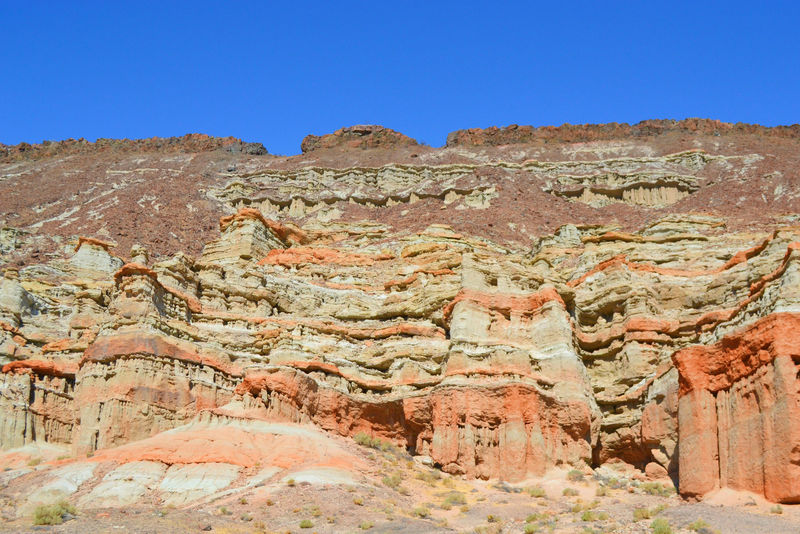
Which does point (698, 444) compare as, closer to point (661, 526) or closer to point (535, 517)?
point (661, 526)

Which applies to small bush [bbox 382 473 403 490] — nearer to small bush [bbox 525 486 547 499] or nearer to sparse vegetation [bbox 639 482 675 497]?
small bush [bbox 525 486 547 499]

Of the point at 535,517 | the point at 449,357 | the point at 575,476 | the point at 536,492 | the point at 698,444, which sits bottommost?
the point at 535,517

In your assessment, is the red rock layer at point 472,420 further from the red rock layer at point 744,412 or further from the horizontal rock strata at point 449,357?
the red rock layer at point 744,412

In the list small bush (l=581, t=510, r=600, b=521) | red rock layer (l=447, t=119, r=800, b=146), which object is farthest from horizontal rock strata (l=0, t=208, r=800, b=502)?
red rock layer (l=447, t=119, r=800, b=146)

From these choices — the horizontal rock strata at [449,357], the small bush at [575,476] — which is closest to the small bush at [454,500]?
the horizontal rock strata at [449,357]

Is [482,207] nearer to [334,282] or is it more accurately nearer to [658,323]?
[334,282]

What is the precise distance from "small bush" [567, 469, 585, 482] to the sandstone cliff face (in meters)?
0.98

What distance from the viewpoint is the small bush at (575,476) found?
3606 cm

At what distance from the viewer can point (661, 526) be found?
1043 inches

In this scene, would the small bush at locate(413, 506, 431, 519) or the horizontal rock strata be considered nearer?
the small bush at locate(413, 506, 431, 519)

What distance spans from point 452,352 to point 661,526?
53.4ft

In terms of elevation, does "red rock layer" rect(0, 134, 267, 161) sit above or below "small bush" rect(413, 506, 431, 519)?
above

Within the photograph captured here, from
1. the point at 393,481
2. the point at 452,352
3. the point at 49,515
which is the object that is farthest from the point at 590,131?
the point at 49,515

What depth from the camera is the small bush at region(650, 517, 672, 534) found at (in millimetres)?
26172
